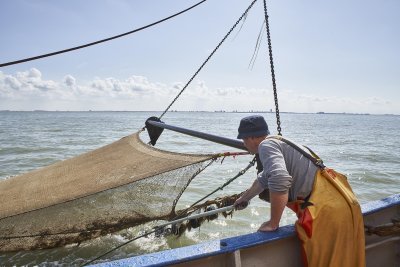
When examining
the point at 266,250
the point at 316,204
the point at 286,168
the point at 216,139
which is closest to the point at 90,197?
the point at 216,139

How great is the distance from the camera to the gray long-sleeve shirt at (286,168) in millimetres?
1979

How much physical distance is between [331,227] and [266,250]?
568mm

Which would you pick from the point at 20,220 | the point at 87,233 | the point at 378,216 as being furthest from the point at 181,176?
the point at 378,216

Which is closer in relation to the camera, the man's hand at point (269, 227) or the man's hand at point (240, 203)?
the man's hand at point (269, 227)

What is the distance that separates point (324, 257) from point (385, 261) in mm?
1267

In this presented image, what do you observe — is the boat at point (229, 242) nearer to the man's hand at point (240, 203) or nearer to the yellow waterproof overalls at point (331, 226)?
the yellow waterproof overalls at point (331, 226)

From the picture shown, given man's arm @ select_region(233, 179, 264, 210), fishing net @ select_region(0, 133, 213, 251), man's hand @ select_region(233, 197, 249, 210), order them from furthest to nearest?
fishing net @ select_region(0, 133, 213, 251) < man's hand @ select_region(233, 197, 249, 210) < man's arm @ select_region(233, 179, 264, 210)

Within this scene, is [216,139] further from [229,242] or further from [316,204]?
[316,204]

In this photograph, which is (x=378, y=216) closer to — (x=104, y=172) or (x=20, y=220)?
(x=104, y=172)

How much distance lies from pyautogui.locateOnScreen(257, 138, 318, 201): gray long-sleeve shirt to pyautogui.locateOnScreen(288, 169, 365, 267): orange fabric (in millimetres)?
82

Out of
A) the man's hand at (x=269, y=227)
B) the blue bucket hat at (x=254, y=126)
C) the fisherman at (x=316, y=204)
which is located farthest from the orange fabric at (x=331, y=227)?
the blue bucket hat at (x=254, y=126)

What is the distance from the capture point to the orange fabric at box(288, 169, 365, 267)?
1.95m

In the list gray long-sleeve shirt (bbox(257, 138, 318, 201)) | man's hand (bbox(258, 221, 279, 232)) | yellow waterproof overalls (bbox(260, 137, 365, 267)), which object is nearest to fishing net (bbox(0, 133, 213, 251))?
man's hand (bbox(258, 221, 279, 232))

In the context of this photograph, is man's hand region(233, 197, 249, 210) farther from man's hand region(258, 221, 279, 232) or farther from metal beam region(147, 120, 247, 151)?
metal beam region(147, 120, 247, 151)
